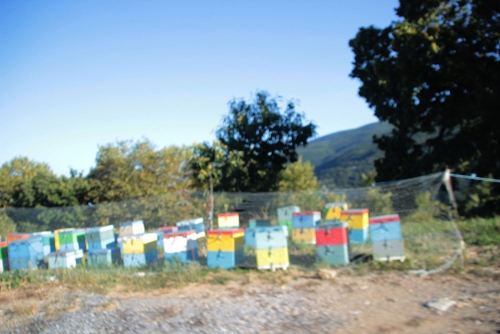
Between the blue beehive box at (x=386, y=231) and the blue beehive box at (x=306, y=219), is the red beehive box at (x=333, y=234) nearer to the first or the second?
the blue beehive box at (x=386, y=231)

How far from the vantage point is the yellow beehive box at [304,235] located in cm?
987

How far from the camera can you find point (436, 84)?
14891 millimetres

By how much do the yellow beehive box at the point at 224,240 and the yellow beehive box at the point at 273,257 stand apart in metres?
0.58

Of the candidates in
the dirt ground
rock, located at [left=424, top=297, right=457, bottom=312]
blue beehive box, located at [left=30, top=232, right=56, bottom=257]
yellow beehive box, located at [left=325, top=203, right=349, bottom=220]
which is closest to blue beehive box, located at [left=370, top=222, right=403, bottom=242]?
the dirt ground

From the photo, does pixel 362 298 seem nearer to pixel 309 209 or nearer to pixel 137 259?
pixel 137 259

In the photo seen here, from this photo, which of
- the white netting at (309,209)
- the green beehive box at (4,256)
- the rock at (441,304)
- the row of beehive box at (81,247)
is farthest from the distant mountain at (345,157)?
the green beehive box at (4,256)

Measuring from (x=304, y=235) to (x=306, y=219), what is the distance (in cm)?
39

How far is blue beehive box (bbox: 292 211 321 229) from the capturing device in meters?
9.82

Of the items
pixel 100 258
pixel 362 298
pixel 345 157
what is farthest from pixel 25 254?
pixel 345 157

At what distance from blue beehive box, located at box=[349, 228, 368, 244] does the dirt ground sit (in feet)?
5.81

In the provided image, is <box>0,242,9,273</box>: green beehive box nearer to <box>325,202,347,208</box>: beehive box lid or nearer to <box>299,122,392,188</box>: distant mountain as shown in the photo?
<box>325,202,347,208</box>: beehive box lid

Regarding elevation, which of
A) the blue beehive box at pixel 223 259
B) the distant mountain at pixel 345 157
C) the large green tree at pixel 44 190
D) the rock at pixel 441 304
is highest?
the distant mountain at pixel 345 157

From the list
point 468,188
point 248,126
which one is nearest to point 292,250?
point 248,126

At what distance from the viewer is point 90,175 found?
2084 cm
